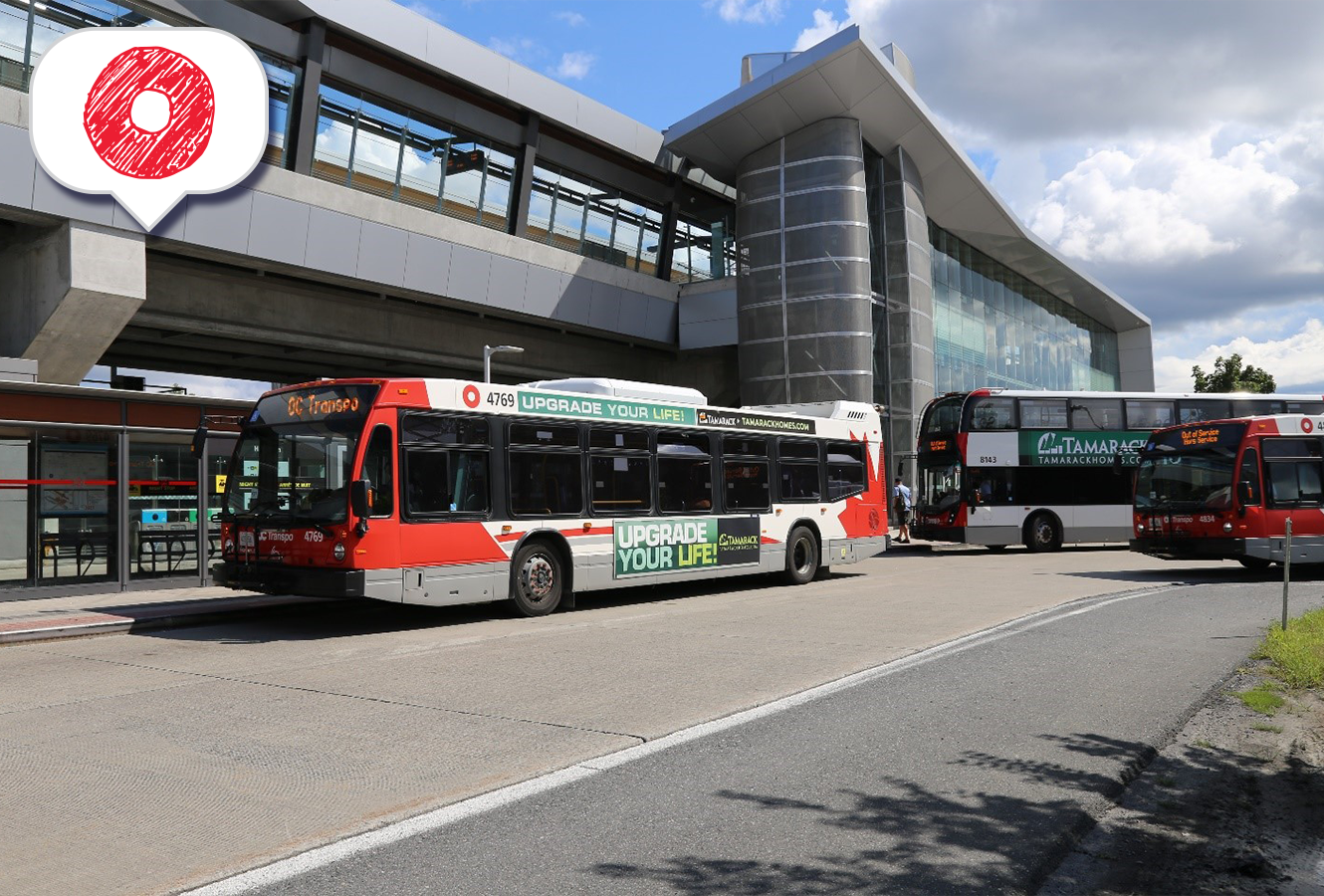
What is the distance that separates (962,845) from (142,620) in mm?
10924

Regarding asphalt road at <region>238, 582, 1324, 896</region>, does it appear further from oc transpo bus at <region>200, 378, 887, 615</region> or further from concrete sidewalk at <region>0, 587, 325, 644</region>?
→ concrete sidewalk at <region>0, 587, 325, 644</region>

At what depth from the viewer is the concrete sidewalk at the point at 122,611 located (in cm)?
1169

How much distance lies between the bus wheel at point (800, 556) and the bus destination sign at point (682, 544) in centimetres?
103

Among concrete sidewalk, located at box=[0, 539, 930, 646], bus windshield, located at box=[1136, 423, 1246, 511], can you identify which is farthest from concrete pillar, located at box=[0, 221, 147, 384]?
bus windshield, located at box=[1136, 423, 1246, 511]

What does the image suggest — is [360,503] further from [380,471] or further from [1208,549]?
[1208,549]

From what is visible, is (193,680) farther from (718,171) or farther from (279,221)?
(718,171)

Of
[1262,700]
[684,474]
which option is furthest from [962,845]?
[684,474]

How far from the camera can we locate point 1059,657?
30.4ft

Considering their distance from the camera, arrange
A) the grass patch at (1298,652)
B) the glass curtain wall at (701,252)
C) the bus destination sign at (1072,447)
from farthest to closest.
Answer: the glass curtain wall at (701,252) → the bus destination sign at (1072,447) → the grass patch at (1298,652)

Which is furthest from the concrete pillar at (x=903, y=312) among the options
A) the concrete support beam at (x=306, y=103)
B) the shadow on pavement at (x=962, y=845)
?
the shadow on pavement at (x=962, y=845)

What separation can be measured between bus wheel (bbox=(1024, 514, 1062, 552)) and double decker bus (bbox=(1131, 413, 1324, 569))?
7524mm

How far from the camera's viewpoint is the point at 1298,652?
8570 mm

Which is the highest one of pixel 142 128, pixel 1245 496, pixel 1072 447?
pixel 142 128

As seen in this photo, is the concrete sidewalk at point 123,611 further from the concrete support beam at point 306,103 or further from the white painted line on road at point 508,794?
the concrete support beam at point 306,103
